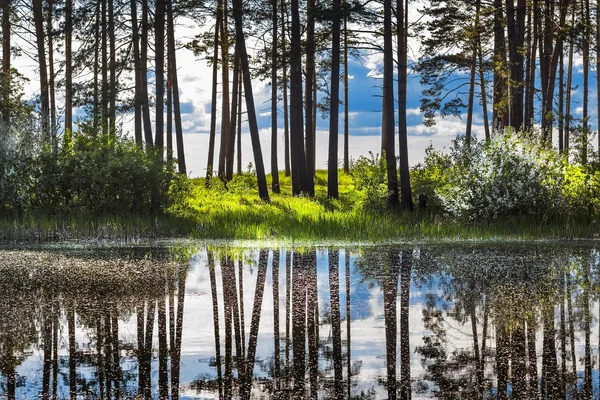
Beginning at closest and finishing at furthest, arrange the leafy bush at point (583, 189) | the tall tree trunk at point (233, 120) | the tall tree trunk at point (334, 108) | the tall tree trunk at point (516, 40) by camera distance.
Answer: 1. the leafy bush at point (583, 189)
2. the tall tree trunk at point (516, 40)
3. the tall tree trunk at point (334, 108)
4. the tall tree trunk at point (233, 120)

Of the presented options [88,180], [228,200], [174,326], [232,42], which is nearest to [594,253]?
[174,326]

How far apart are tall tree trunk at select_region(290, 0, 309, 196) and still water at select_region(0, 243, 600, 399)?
14.9 meters

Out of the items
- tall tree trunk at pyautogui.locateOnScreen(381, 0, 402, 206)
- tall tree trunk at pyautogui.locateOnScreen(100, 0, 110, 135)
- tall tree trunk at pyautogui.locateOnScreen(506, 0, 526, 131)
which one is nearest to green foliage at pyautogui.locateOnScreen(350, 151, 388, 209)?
tall tree trunk at pyautogui.locateOnScreen(381, 0, 402, 206)

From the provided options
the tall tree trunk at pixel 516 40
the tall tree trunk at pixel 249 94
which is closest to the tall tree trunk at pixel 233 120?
the tall tree trunk at pixel 249 94

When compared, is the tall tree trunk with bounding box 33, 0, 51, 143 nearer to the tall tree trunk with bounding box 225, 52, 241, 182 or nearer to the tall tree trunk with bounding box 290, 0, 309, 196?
the tall tree trunk with bounding box 225, 52, 241, 182

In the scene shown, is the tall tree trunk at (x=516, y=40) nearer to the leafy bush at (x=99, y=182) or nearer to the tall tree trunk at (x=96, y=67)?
the leafy bush at (x=99, y=182)

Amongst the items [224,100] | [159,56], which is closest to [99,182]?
[159,56]

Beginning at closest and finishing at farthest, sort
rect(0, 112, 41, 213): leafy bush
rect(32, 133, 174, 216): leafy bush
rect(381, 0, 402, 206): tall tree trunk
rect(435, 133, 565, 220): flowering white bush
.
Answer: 1. rect(435, 133, 565, 220): flowering white bush
2. rect(32, 133, 174, 216): leafy bush
3. rect(0, 112, 41, 213): leafy bush
4. rect(381, 0, 402, 206): tall tree trunk

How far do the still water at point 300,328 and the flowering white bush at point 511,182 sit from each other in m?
5.69

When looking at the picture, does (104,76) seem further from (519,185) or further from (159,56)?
(519,185)

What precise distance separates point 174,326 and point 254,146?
61.1ft

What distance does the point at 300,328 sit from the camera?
741cm

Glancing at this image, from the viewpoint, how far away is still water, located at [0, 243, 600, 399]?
5551mm

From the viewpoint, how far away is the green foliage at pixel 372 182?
23266 mm
